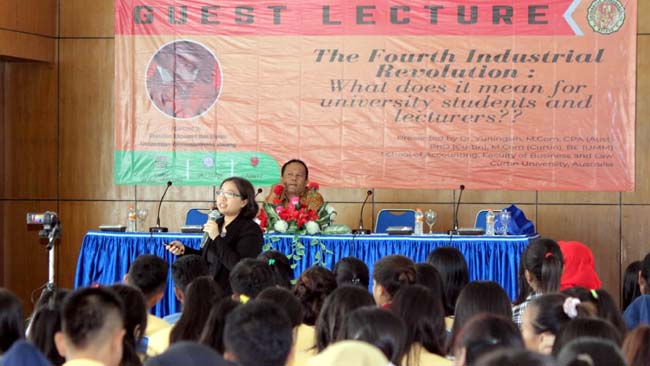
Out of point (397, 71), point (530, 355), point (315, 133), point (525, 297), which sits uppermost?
point (397, 71)

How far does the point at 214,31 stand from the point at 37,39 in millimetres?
1594

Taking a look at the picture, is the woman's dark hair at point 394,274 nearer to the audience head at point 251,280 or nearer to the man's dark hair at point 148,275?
the audience head at point 251,280

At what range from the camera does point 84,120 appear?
30.0 feet

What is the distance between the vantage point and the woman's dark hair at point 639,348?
2.71 m

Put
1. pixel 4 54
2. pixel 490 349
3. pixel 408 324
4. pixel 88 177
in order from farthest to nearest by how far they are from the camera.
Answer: pixel 88 177 < pixel 4 54 < pixel 408 324 < pixel 490 349

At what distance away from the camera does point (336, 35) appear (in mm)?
8797

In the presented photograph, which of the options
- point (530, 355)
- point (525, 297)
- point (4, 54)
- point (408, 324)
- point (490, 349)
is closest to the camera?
point (530, 355)

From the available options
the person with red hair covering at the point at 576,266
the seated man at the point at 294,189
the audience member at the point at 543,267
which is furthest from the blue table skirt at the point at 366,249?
the audience member at the point at 543,267

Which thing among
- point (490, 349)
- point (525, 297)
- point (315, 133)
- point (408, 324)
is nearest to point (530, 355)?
point (490, 349)

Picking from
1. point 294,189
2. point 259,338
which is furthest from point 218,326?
point 294,189

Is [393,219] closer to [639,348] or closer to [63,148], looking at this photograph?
[63,148]

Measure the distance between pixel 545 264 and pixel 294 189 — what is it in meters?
3.13

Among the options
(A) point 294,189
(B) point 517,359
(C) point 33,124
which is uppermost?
(C) point 33,124

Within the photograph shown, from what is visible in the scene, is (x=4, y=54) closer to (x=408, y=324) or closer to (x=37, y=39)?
(x=37, y=39)
